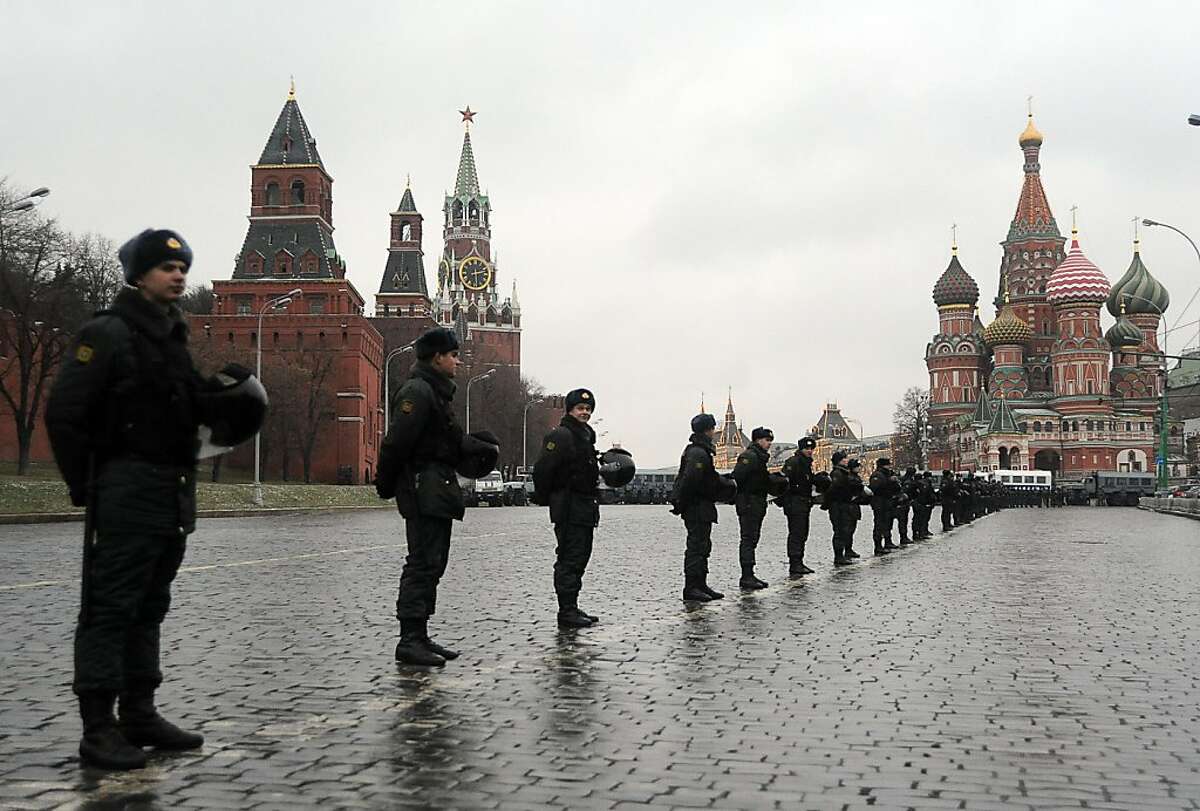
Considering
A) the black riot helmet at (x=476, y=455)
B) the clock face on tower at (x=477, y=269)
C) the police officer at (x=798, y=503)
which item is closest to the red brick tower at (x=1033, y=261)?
the clock face on tower at (x=477, y=269)

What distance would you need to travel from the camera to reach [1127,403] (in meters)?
134

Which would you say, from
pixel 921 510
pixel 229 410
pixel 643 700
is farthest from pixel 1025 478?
pixel 229 410

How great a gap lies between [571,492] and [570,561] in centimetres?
57

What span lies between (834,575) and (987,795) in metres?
12.6

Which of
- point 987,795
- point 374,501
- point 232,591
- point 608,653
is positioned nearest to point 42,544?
point 232,591

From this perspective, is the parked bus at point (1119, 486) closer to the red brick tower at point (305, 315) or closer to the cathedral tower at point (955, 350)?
the cathedral tower at point (955, 350)

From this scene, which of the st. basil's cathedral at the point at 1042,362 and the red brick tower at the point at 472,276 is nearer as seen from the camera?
the st. basil's cathedral at the point at 1042,362

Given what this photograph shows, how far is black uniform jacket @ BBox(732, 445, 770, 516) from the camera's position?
50.3 feet

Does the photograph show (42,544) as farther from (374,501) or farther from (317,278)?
→ (317,278)

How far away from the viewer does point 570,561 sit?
11.2 meters

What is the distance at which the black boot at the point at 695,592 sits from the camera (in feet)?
44.2

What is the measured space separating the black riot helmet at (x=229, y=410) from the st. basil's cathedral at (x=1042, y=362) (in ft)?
396

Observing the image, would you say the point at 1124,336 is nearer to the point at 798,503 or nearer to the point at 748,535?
the point at 798,503

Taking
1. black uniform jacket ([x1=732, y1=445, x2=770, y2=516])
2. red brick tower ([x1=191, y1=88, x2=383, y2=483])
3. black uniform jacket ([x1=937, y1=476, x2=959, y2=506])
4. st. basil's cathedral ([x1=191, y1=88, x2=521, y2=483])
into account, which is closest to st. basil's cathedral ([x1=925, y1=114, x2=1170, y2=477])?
st. basil's cathedral ([x1=191, y1=88, x2=521, y2=483])
